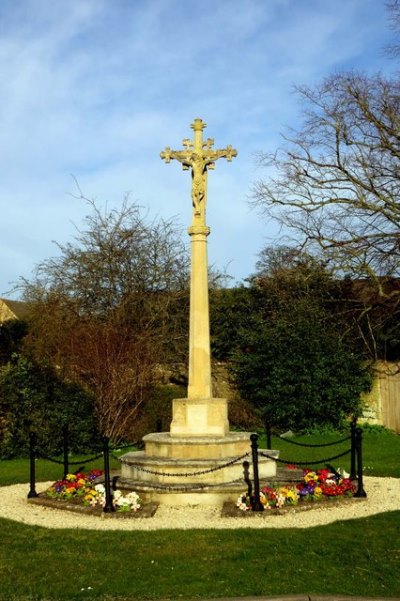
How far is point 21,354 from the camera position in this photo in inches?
736

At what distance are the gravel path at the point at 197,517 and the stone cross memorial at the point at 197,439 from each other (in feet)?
1.20

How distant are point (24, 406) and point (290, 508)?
1023 cm

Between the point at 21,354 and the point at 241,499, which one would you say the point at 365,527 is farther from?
the point at 21,354

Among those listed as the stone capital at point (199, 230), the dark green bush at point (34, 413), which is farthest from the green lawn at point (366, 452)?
the dark green bush at point (34, 413)

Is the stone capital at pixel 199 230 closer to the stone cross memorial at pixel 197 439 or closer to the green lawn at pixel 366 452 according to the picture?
the stone cross memorial at pixel 197 439

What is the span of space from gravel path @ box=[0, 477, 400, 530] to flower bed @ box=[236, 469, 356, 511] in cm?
26

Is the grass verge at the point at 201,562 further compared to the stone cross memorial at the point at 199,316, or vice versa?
the stone cross memorial at the point at 199,316

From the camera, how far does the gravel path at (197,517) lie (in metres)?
8.89

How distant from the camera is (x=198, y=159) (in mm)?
12383

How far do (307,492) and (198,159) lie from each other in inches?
249

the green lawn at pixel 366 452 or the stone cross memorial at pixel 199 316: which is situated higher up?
the stone cross memorial at pixel 199 316

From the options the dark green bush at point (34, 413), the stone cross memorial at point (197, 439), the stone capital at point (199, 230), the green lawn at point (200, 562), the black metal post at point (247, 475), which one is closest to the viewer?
the green lawn at point (200, 562)

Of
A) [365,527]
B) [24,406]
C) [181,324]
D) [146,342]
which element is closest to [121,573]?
[365,527]

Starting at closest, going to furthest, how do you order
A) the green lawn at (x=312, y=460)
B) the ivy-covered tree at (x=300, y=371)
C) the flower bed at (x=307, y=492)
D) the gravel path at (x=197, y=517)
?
the gravel path at (x=197, y=517) → the flower bed at (x=307, y=492) → the green lawn at (x=312, y=460) → the ivy-covered tree at (x=300, y=371)
